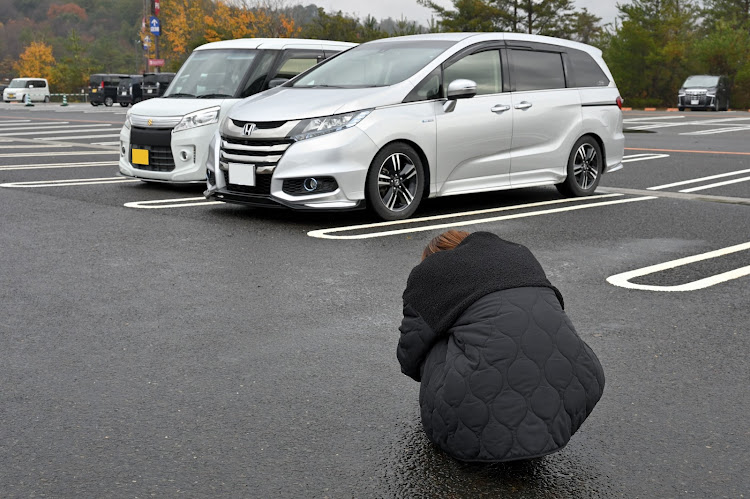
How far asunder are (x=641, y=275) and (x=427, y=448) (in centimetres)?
338

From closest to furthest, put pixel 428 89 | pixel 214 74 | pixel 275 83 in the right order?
pixel 428 89, pixel 275 83, pixel 214 74

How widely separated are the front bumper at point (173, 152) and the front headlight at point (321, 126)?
2.36m

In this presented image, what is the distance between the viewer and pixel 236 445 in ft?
10.8

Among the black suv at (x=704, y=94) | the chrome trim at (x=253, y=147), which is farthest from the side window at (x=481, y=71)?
the black suv at (x=704, y=94)

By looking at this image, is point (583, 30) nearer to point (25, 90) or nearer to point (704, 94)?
point (704, 94)

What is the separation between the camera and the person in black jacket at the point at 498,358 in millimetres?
2908

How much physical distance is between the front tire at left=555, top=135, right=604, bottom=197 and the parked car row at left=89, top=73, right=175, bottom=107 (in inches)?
1198

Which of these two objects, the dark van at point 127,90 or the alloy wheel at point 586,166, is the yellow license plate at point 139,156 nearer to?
the alloy wheel at point 586,166

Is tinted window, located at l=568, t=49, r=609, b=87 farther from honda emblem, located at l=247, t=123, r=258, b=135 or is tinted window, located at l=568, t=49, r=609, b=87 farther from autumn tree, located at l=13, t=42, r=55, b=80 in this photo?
autumn tree, located at l=13, t=42, r=55, b=80

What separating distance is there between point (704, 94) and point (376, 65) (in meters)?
32.7

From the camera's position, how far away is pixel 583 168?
10078mm

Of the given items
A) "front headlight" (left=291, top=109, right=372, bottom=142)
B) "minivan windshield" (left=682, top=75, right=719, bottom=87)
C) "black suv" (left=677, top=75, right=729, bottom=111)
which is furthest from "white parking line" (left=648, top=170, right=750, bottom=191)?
"minivan windshield" (left=682, top=75, right=719, bottom=87)

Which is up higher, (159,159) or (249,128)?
(249,128)

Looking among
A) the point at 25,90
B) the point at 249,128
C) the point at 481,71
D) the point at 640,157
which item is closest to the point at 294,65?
the point at 481,71
